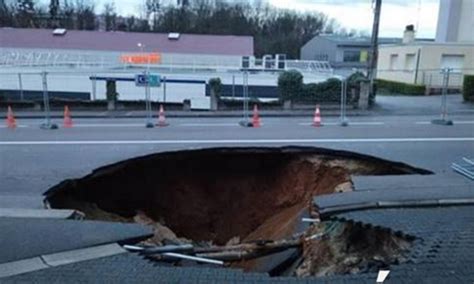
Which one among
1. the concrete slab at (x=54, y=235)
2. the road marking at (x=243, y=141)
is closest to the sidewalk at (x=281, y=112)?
the road marking at (x=243, y=141)

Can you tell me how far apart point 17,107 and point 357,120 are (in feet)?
45.0

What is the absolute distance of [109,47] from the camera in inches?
1588

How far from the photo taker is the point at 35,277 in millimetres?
3377

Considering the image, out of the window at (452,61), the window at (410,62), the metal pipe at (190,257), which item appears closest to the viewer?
the metal pipe at (190,257)

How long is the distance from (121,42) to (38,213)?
38.4 m

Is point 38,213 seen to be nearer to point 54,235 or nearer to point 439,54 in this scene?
point 54,235

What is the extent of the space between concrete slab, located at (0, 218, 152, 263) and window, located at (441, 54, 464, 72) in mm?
27376

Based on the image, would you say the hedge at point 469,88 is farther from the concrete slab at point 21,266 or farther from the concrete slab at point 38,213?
the concrete slab at point 21,266

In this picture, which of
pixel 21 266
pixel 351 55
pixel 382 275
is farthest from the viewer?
pixel 351 55

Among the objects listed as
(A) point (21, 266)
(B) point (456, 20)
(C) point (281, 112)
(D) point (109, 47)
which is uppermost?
(B) point (456, 20)

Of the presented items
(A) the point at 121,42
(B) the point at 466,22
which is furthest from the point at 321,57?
(A) the point at 121,42

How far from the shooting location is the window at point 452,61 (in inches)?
1068

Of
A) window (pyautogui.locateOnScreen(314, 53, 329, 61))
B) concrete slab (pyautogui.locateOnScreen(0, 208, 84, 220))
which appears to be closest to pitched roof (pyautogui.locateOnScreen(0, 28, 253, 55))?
window (pyautogui.locateOnScreen(314, 53, 329, 61))

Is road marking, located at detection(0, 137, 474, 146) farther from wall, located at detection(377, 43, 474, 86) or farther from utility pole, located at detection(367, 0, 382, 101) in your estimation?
wall, located at detection(377, 43, 474, 86)
